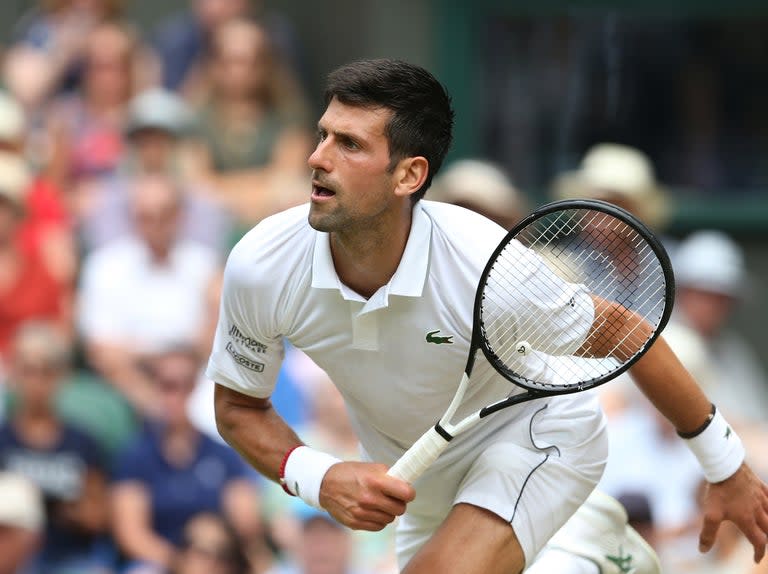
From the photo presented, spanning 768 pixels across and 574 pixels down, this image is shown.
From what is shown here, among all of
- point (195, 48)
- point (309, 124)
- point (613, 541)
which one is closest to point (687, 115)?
point (309, 124)

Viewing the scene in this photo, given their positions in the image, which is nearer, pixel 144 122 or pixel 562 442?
pixel 562 442

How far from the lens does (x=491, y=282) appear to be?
387 cm

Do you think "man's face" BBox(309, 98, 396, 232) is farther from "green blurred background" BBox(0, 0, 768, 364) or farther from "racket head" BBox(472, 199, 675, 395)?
"green blurred background" BBox(0, 0, 768, 364)

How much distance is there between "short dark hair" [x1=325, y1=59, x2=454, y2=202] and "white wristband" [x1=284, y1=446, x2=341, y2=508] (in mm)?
768

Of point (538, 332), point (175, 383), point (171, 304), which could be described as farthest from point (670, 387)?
point (171, 304)

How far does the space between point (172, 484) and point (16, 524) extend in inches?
26.9

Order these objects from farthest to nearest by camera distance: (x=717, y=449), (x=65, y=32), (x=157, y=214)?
(x=65, y=32)
(x=157, y=214)
(x=717, y=449)

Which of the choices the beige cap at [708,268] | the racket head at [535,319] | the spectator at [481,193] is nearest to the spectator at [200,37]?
the spectator at [481,193]

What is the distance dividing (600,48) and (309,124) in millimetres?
1703

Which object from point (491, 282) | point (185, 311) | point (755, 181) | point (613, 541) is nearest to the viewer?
point (491, 282)

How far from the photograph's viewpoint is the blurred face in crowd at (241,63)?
8.06 metres

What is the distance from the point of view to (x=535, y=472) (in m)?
4.07

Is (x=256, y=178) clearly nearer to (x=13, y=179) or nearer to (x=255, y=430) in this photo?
(x=13, y=179)

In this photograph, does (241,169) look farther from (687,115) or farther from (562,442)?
(562,442)
